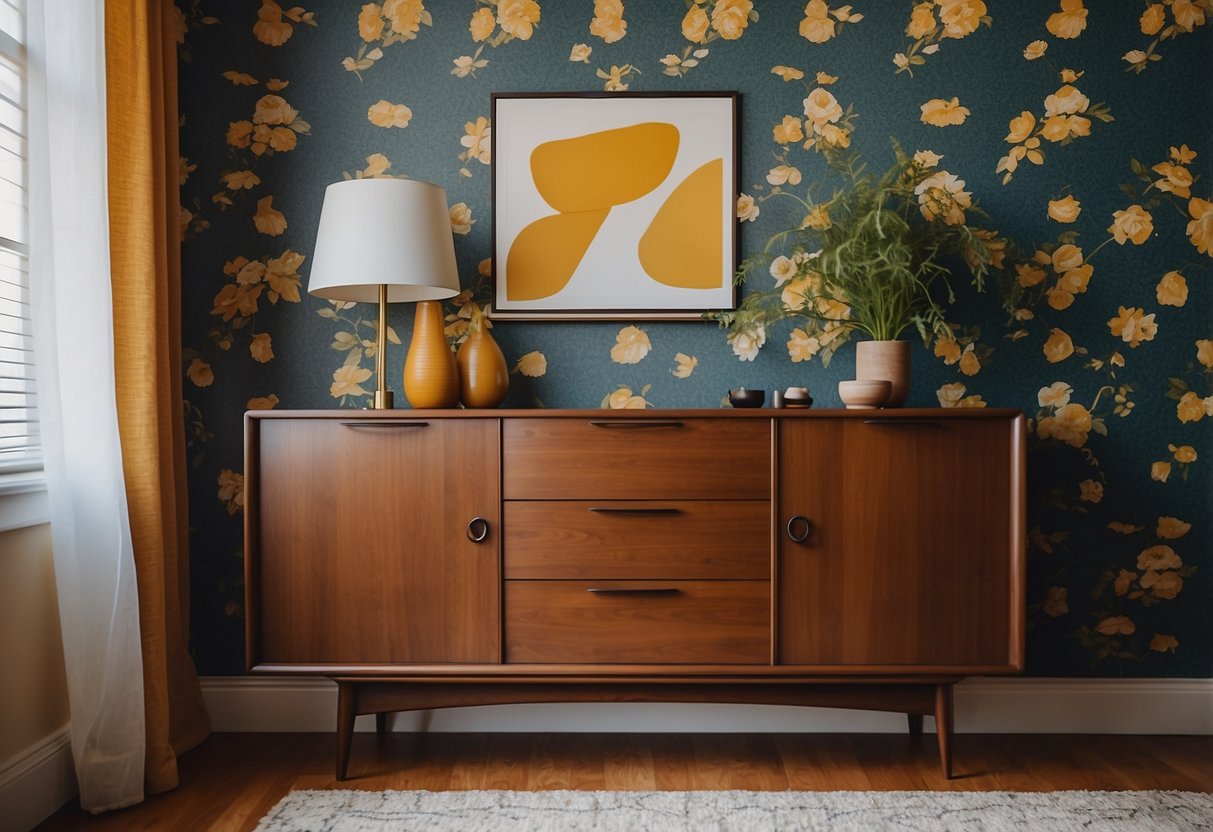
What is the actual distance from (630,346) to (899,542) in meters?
0.86

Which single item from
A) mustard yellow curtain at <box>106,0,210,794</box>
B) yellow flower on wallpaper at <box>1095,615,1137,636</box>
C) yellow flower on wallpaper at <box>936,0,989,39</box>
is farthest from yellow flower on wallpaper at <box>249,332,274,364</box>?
yellow flower on wallpaper at <box>1095,615,1137,636</box>

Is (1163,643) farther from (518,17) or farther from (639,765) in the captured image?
(518,17)

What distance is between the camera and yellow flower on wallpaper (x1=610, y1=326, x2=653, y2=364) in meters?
2.28

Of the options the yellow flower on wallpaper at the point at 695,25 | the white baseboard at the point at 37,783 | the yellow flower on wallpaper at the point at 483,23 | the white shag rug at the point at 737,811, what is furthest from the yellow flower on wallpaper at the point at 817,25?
the white baseboard at the point at 37,783

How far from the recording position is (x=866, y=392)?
1.97 m

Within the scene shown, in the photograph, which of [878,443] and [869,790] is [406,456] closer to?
[878,443]

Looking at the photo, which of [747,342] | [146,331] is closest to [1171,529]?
[747,342]

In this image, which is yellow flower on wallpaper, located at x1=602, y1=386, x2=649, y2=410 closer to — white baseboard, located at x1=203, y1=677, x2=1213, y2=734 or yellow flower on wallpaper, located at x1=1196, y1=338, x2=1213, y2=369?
white baseboard, located at x1=203, y1=677, x2=1213, y2=734

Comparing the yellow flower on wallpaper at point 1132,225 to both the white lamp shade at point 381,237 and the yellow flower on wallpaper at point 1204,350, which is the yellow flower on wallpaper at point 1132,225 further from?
the white lamp shade at point 381,237

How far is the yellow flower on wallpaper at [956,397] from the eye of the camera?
2252 mm

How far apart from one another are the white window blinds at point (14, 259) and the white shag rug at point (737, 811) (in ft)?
3.23

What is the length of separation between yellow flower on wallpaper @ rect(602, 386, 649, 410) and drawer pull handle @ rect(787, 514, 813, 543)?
572 millimetres

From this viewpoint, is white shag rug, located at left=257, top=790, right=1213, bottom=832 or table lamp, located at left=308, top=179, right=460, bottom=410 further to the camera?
table lamp, located at left=308, top=179, right=460, bottom=410

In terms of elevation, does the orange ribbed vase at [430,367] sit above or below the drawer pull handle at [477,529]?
above
